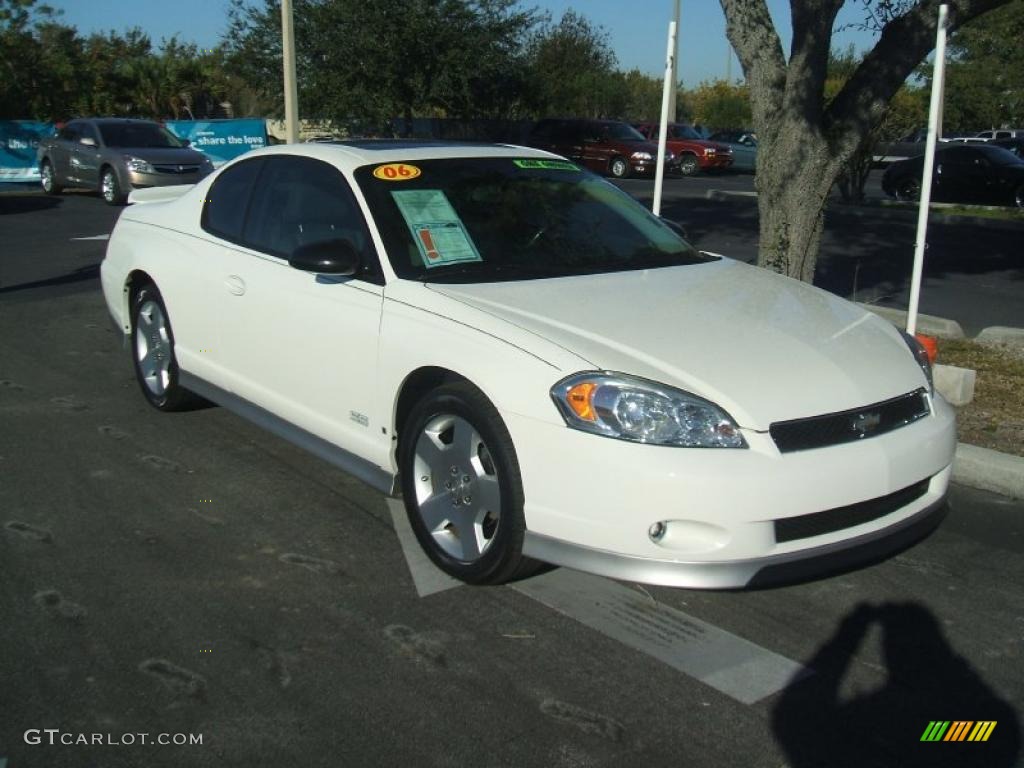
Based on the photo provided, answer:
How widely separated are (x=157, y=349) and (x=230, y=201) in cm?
112

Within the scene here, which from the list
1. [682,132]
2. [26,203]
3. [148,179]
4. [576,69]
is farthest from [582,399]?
[576,69]

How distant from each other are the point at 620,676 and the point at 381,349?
5.32 feet

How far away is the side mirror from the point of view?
14.3ft

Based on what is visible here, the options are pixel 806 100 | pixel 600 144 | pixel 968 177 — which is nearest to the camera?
pixel 806 100

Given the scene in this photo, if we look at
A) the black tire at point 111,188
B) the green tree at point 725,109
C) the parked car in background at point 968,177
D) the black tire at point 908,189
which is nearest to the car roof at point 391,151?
the black tire at point 111,188

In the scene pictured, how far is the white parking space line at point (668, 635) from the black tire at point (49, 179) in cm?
1992

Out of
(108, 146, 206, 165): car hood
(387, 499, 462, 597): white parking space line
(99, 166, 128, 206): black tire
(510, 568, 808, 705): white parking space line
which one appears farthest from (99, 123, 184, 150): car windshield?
(510, 568, 808, 705): white parking space line

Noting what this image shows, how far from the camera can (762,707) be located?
10.7 feet

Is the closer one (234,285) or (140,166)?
(234,285)

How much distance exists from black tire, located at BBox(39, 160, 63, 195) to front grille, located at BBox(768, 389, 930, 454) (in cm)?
2053

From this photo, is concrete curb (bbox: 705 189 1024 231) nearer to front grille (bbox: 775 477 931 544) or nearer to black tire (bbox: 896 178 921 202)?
black tire (bbox: 896 178 921 202)

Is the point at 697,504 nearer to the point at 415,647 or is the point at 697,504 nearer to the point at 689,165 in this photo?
the point at 415,647

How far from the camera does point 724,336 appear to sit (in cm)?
391

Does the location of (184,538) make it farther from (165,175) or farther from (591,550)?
(165,175)
